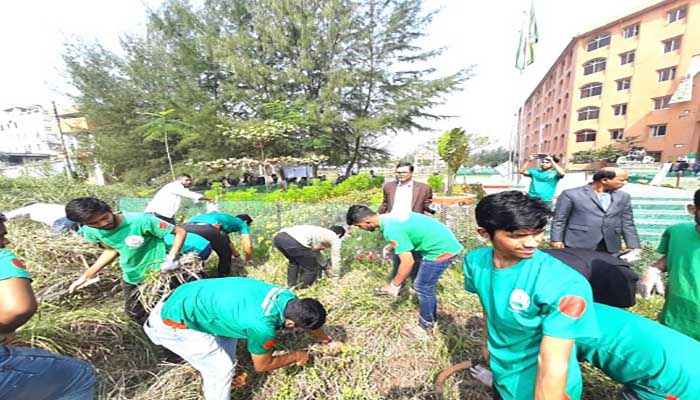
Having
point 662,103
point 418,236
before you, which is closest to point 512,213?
point 418,236

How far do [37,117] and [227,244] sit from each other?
52.9 meters

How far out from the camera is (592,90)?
24969 mm

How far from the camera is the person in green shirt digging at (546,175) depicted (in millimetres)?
3914

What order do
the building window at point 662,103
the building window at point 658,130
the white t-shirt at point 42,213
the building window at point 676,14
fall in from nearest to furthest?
the white t-shirt at point 42,213 → the building window at point 676,14 → the building window at point 662,103 → the building window at point 658,130

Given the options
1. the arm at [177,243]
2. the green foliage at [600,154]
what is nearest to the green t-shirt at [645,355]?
the arm at [177,243]

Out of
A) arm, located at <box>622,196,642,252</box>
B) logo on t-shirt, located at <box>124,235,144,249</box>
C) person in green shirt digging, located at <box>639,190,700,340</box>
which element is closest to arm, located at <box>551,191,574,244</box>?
arm, located at <box>622,196,642,252</box>

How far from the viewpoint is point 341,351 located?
86.4 inches

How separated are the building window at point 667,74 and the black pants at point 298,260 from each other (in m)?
31.1

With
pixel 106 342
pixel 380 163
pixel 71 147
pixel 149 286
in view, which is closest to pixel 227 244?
pixel 149 286

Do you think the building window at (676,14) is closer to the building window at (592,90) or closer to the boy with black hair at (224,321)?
the building window at (592,90)

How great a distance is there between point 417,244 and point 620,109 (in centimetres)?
3149

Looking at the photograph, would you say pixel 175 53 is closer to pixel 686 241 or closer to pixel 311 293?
pixel 311 293

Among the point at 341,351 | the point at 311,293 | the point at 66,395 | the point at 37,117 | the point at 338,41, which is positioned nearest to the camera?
the point at 66,395

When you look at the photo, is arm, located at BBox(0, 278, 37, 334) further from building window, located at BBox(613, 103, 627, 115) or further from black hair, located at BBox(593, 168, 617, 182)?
building window, located at BBox(613, 103, 627, 115)
